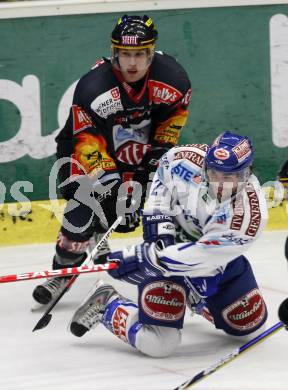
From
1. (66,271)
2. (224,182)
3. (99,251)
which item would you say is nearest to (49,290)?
(99,251)

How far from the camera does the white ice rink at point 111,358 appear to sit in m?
4.32

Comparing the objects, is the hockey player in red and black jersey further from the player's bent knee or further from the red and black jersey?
the player's bent knee

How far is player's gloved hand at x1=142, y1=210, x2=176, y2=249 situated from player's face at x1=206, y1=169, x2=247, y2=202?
0.24 metres

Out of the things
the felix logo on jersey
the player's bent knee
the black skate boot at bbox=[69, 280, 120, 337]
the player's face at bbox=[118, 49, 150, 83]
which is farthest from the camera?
the felix logo on jersey

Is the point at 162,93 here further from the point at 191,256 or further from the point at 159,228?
the point at 191,256

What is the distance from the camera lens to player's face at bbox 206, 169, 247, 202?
4.34 m

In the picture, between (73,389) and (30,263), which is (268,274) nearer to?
(30,263)

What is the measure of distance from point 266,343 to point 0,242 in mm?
2211

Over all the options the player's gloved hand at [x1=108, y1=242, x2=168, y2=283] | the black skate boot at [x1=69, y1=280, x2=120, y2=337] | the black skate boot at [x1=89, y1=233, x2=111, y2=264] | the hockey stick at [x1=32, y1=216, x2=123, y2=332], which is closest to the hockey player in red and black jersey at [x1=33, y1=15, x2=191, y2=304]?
the hockey stick at [x1=32, y1=216, x2=123, y2=332]

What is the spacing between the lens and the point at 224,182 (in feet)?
14.3

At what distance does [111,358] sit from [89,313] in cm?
22

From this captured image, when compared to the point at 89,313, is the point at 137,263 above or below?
above

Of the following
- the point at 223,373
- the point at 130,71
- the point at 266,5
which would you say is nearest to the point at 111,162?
the point at 130,71

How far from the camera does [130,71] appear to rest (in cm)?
536
